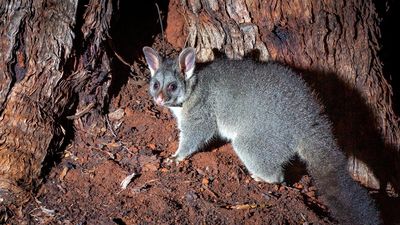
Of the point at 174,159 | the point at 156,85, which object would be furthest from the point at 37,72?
the point at 174,159

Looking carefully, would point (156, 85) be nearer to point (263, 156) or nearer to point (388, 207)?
point (263, 156)

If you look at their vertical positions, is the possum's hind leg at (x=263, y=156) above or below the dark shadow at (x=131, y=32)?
below

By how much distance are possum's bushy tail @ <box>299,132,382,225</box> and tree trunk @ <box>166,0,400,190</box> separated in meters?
0.85

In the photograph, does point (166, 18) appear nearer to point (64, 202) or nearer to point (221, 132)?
point (221, 132)

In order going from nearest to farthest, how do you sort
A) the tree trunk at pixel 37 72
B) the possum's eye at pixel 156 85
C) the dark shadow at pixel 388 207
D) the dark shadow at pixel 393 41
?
the tree trunk at pixel 37 72 → the dark shadow at pixel 388 207 → the possum's eye at pixel 156 85 → the dark shadow at pixel 393 41

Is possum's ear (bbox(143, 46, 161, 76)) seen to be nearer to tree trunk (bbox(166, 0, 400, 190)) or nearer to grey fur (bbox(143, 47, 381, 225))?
grey fur (bbox(143, 47, 381, 225))

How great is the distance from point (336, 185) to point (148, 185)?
1860mm

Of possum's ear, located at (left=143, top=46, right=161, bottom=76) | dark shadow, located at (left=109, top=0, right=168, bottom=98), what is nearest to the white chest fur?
possum's ear, located at (left=143, top=46, right=161, bottom=76)

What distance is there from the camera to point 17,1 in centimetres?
437

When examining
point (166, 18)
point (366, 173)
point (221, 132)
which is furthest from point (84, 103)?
point (366, 173)

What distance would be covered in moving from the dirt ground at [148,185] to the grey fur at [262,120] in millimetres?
263

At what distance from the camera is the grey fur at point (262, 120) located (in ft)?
14.3

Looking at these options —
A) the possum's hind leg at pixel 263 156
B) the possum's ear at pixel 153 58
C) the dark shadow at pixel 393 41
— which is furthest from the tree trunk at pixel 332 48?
the dark shadow at pixel 393 41

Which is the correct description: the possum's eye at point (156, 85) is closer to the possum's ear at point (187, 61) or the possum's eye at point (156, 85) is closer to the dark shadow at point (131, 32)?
the possum's ear at point (187, 61)
